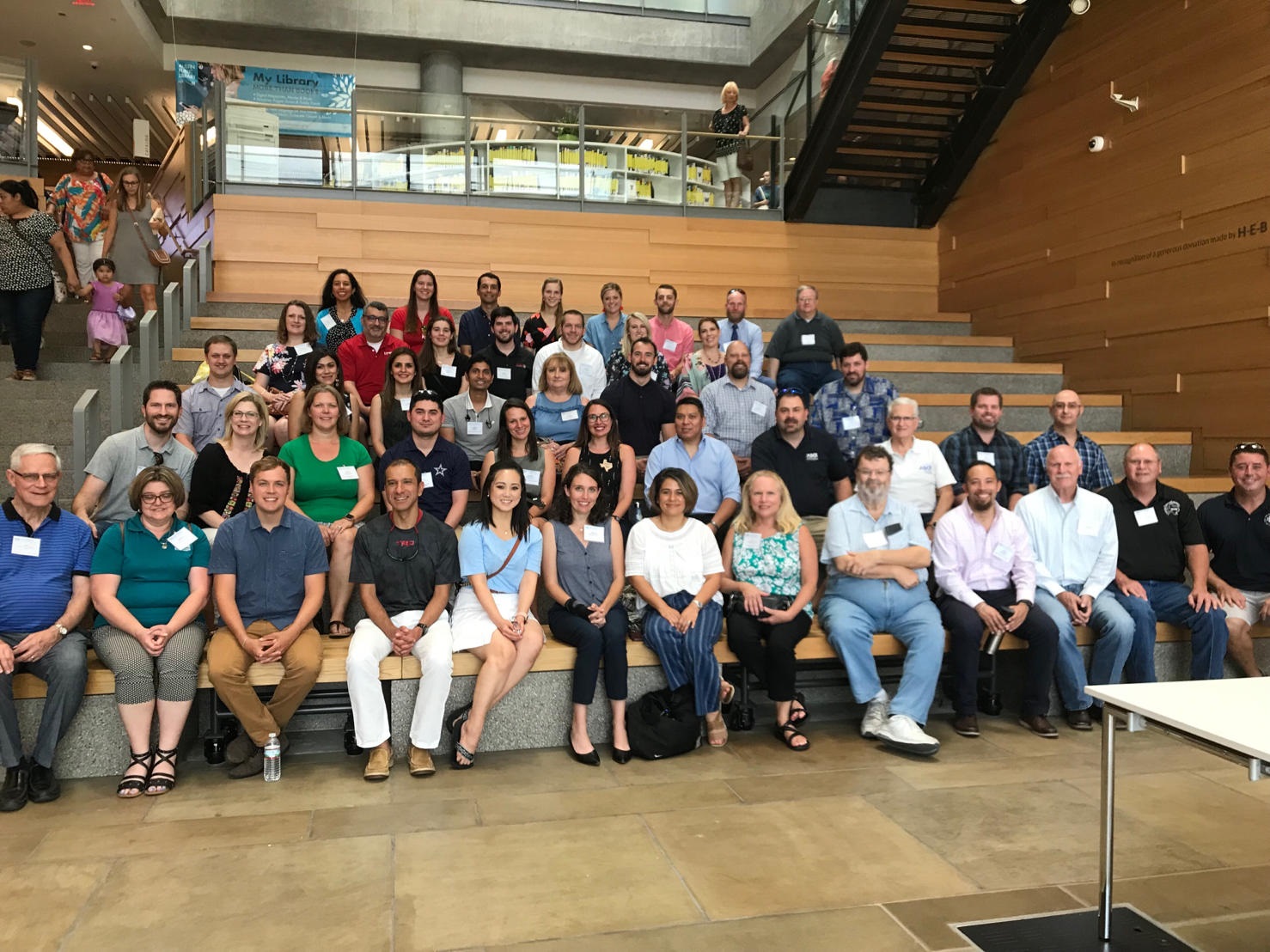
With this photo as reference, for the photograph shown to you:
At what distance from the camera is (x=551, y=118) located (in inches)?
339

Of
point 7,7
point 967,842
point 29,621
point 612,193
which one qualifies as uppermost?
point 7,7

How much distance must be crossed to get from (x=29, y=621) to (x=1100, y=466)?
16.4 ft

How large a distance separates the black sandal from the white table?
5.16ft

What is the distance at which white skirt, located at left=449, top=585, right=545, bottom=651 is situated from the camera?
381 centimetres

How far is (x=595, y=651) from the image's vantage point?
3.86m

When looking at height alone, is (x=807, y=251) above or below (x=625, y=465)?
above

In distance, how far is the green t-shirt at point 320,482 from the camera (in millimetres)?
4340

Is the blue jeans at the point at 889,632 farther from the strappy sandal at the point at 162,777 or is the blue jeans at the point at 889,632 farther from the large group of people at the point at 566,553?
the strappy sandal at the point at 162,777

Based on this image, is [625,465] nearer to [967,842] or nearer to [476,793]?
[476,793]

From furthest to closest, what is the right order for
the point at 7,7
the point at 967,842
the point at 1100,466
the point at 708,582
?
the point at 7,7, the point at 1100,466, the point at 708,582, the point at 967,842

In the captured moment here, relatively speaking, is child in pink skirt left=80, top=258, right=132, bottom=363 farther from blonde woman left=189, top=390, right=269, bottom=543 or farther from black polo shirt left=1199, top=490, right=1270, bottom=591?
black polo shirt left=1199, top=490, right=1270, bottom=591

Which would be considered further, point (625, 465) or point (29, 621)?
point (625, 465)

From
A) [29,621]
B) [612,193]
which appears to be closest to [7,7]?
[612,193]

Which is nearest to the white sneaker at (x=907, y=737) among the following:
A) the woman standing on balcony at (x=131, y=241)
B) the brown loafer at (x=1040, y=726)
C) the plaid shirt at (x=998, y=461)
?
the brown loafer at (x=1040, y=726)
